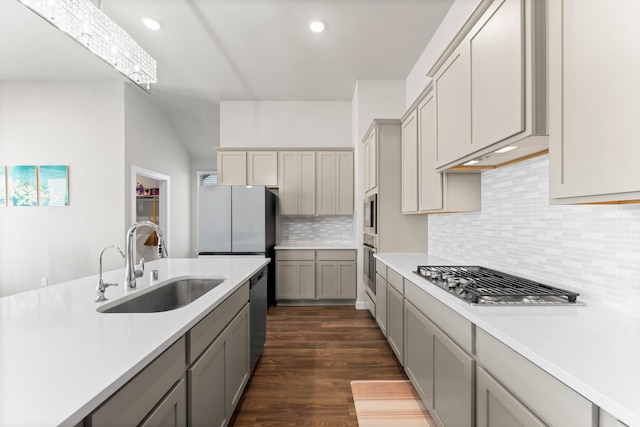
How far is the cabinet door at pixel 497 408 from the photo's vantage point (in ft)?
3.02

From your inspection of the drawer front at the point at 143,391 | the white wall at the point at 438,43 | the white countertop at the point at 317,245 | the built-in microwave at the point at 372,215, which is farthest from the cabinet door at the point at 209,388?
the white wall at the point at 438,43

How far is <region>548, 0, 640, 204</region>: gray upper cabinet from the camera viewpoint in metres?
0.85

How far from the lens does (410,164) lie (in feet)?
9.78

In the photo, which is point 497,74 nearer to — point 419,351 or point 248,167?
point 419,351

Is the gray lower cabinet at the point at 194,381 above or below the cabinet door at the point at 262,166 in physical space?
below

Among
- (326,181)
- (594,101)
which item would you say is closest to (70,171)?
(326,181)

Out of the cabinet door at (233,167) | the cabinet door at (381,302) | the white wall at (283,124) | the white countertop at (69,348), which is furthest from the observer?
the white wall at (283,124)

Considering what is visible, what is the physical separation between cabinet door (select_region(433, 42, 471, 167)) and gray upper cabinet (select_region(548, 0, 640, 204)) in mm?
568

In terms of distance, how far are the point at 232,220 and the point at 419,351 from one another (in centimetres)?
278

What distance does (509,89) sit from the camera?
4.33 feet

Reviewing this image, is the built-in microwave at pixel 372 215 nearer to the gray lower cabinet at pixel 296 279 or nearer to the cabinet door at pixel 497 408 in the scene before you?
the gray lower cabinet at pixel 296 279

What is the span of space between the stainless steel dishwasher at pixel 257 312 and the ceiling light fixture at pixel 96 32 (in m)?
1.93

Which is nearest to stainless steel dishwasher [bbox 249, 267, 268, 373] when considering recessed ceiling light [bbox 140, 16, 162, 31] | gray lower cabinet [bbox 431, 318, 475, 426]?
gray lower cabinet [bbox 431, 318, 475, 426]

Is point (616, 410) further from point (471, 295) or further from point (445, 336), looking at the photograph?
point (445, 336)
